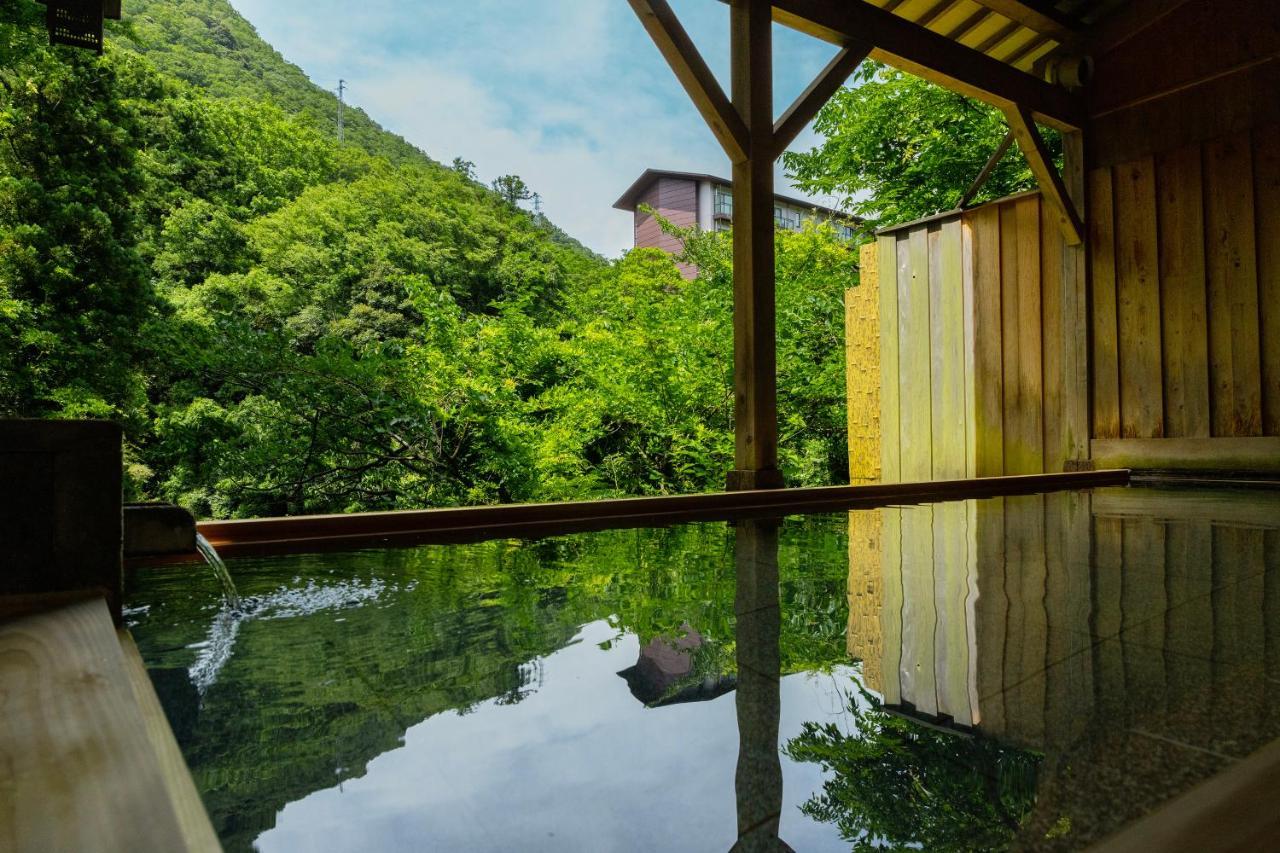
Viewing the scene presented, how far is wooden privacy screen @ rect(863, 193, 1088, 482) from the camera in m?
4.67

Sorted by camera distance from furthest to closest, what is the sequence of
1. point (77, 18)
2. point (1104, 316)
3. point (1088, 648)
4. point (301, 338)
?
1. point (301, 338)
2. point (1104, 316)
3. point (77, 18)
4. point (1088, 648)

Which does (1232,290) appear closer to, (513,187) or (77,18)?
(77,18)

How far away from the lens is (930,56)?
3.68m

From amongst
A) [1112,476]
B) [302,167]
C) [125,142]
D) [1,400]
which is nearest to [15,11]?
[125,142]

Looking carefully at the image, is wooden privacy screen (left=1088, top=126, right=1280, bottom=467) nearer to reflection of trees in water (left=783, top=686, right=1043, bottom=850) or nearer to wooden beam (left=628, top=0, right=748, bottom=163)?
wooden beam (left=628, top=0, right=748, bottom=163)

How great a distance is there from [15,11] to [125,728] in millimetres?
10368

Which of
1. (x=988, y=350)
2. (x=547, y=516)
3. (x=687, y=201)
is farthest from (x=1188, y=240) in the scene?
(x=687, y=201)

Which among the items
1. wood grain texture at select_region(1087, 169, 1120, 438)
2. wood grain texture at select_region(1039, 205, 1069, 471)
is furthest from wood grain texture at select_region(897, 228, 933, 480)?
wood grain texture at select_region(1087, 169, 1120, 438)

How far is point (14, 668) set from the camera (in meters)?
0.76

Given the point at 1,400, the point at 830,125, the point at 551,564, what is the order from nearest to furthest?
the point at 551,564 < the point at 1,400 < the point at 830,125

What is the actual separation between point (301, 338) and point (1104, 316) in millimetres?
10543

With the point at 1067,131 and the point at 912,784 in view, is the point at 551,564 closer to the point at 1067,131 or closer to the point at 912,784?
the point at 912,784

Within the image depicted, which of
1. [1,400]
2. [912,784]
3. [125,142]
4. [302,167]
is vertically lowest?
[912,784]

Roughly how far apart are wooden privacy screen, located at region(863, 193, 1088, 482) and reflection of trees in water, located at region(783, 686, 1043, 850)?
461cm
